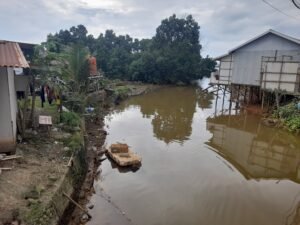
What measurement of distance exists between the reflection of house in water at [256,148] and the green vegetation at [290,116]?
0.72 metres

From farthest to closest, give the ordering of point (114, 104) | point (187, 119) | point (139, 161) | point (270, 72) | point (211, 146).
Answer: point (114, 104) → point (187, 119) → point (270, 72) → point (211, 146) → point (139, 161)

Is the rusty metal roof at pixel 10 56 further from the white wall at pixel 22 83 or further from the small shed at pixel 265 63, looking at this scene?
the small shed at pixel 265 63

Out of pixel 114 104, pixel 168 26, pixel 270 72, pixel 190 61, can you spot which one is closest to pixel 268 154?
pixel 270 72

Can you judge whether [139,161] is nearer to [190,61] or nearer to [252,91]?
[252,91]

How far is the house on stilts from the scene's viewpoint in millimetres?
16719

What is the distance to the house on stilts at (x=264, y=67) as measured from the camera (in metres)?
16.7

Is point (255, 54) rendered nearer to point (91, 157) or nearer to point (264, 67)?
point (264, 67)

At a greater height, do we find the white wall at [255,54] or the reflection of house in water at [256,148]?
the white wall at [255,54]

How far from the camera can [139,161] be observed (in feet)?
33.1

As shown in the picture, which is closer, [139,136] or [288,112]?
[139,136]

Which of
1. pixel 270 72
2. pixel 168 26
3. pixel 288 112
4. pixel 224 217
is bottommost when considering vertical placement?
pixel 224 217

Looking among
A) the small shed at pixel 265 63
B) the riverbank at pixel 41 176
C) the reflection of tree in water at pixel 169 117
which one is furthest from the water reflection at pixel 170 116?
the riverbank at pixel 41 176

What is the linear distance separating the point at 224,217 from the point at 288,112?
36.1 feet

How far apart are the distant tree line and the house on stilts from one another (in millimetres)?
19994
